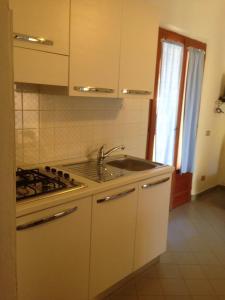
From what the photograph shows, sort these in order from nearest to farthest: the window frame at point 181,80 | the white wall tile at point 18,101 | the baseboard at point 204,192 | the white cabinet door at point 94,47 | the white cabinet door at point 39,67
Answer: the white cabinet door at point 39,67 → the white cabinet door at point 94,47 → the white wall tile at point 18,101 → the window frame at point 181,80 → the baseboard at point 204,192

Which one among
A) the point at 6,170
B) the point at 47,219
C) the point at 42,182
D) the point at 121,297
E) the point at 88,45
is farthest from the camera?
the point at 121,297

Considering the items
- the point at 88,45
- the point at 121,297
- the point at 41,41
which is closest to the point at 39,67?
the point at 41,41

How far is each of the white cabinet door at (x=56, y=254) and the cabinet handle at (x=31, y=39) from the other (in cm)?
91

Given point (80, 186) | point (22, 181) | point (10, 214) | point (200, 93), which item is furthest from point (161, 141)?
point (10, 214)

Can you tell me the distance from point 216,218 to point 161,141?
1.21 m

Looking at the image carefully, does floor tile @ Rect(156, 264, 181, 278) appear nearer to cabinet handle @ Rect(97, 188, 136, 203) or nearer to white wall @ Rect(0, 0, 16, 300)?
cabinet handle @ Rect(97, 188, 136, 203)

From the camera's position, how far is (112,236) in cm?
191

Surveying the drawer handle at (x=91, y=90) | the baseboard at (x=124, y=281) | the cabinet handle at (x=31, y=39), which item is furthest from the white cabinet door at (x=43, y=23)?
the baseboard at (x=124, y=281)

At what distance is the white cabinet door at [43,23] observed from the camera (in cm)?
146

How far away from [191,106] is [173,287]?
219cm

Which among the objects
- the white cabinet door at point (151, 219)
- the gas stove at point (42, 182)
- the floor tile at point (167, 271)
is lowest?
the floor tile at point (167, 271)

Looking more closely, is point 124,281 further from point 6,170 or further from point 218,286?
point 6,170

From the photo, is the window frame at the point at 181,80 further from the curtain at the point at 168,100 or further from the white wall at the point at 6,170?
the white wall at the point at 6,170

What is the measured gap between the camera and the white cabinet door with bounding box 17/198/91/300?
1432 mm
